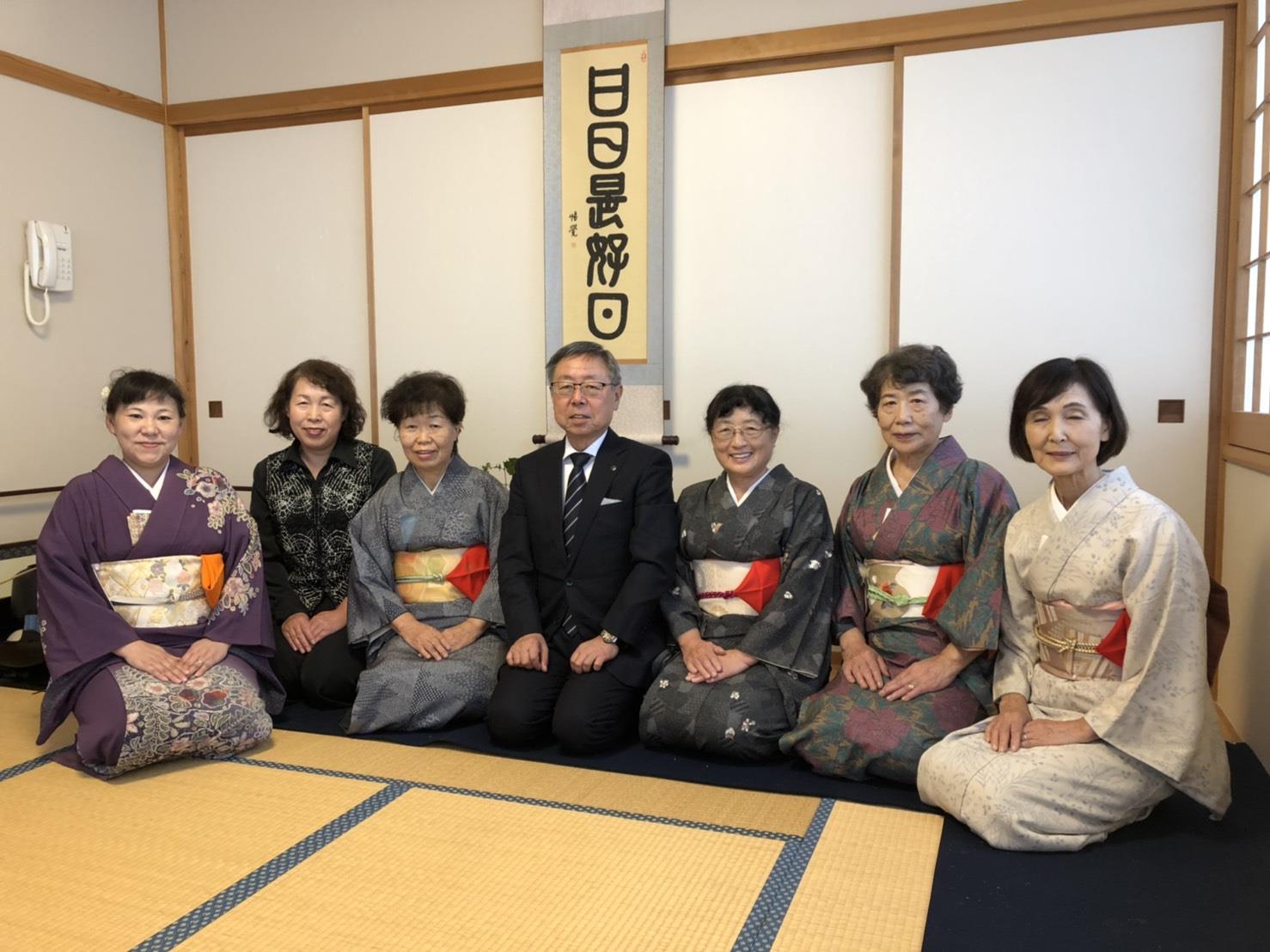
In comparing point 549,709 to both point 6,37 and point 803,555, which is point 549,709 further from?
point 6,37

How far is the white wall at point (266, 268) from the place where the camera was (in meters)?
4.80

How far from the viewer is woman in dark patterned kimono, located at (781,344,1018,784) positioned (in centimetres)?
268

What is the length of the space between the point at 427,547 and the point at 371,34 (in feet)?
8.77

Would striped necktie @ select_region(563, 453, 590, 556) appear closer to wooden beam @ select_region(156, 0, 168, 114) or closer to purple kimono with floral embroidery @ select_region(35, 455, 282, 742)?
purple kimono with floral embroidery @ select_region(35, 455, 282, 742)

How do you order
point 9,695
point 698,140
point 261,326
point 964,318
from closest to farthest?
point 9,695 → point 964,318 → point 698,140 → point 261,326

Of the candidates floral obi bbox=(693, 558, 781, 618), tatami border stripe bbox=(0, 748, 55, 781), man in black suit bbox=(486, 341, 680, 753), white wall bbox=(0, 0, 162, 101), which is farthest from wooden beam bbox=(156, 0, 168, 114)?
floral obi bbox=(693, 558, 781, 618)

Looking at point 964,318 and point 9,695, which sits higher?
point 964,318

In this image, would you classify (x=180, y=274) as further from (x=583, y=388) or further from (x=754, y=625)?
(x=754, y=625)

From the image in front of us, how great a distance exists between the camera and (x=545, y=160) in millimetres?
4258

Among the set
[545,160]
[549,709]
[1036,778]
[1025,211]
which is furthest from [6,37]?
[1036,778]

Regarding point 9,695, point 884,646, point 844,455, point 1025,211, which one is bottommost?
point 9,695

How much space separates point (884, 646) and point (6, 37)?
4389mm

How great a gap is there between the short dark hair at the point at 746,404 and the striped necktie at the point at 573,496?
1.54 ft

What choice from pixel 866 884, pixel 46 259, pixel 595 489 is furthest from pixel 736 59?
pixel 866 884
